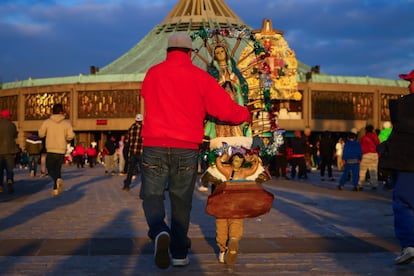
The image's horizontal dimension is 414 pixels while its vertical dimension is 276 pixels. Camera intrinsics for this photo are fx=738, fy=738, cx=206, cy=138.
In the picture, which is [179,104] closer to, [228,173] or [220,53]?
[228,173]

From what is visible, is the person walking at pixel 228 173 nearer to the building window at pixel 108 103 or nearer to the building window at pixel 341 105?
the building window at pixel 108 103

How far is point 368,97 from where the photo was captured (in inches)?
2763

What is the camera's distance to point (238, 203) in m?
6.07

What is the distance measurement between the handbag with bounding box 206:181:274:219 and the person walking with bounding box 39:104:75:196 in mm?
8291

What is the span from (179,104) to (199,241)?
224cm

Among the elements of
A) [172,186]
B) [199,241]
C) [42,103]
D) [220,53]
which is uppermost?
[42,103]

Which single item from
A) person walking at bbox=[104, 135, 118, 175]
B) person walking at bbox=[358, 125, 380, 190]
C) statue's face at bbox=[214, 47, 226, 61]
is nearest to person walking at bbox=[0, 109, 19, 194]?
person walking at bbox=[358, 125, 380, 190]

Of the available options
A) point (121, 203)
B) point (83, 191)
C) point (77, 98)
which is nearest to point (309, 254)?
point (121, 203)

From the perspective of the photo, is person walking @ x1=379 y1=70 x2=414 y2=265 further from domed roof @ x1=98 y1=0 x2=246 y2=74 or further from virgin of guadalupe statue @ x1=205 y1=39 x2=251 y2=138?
domed roof @ x1=98 y1=0 x2=246 y2=74

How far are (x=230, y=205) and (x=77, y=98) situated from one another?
6387 centimetres

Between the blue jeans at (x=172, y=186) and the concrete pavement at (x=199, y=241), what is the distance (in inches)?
11.4

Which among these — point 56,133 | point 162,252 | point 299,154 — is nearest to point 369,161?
point 299,154

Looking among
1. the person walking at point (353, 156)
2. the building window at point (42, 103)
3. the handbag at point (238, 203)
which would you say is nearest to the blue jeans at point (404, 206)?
the handbag at point (238, 203)

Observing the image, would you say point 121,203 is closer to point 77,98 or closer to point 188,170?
point 188,170
